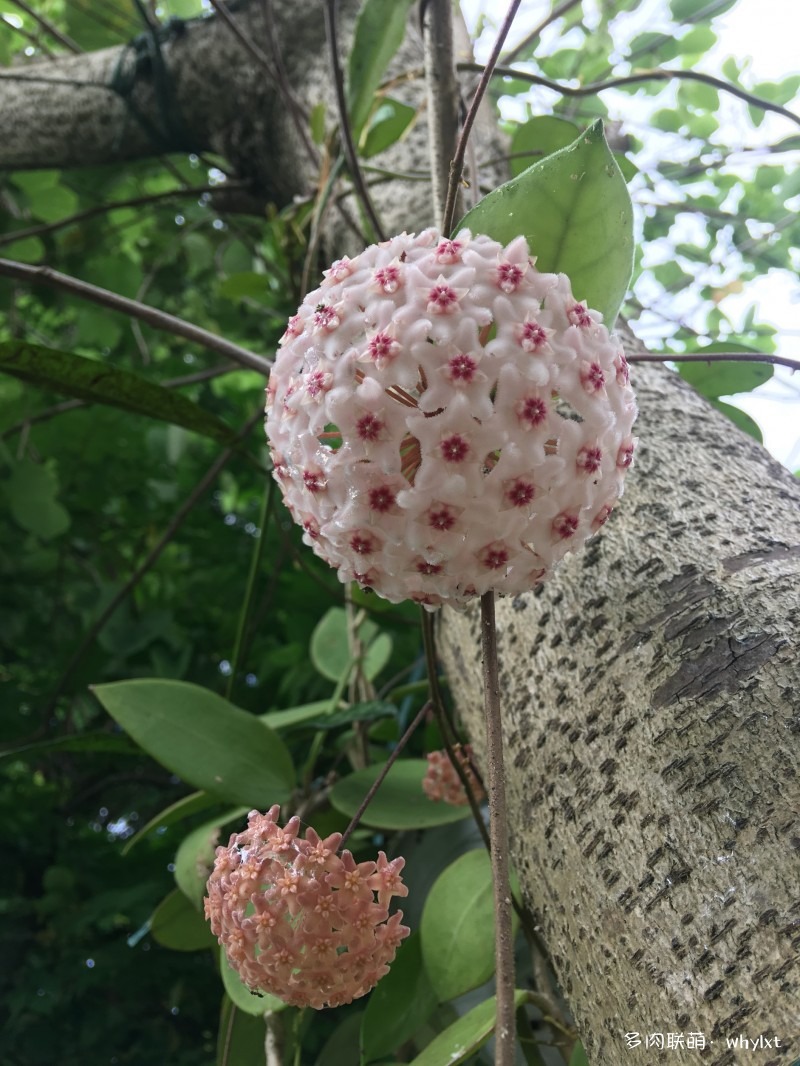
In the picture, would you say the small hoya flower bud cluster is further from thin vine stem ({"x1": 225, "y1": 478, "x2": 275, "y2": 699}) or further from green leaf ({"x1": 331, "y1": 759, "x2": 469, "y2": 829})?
thin vine stem ({"x1": 225, "y1": 478, "x2": 275, "y2": 699})

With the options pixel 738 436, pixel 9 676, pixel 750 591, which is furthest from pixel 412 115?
pixel 9 676

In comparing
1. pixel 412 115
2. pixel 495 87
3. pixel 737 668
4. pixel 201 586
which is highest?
pixel 495 87

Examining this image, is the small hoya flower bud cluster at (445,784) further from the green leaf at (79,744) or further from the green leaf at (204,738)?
the green leaf at (79,744)

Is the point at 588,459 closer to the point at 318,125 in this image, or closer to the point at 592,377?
the point at 592,377

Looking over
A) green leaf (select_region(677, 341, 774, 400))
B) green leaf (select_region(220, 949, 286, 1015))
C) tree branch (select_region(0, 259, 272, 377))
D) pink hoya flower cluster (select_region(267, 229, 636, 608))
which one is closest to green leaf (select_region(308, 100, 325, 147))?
tree branch (select_region(0, 259, 272, 377))

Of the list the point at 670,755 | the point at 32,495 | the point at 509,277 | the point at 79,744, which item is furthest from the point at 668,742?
the point at 32,495

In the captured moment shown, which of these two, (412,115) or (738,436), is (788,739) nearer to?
(738,436)
